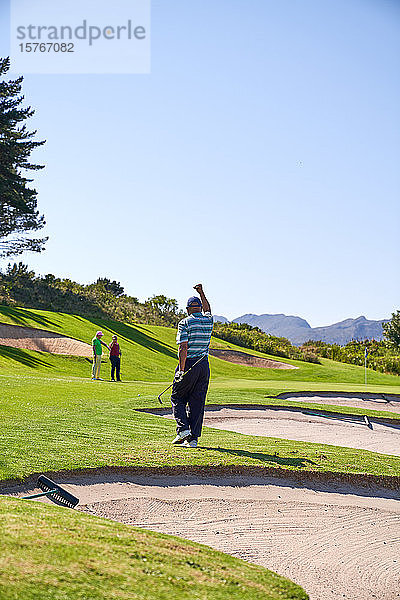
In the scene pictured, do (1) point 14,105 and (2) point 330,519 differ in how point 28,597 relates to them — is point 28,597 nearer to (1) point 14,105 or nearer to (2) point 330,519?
(2) point 330,519

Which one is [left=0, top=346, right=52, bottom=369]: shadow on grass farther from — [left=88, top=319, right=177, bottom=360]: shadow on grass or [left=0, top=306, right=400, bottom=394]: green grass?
[left=88, top=319, right=177, bottom=360]: shadow on grass

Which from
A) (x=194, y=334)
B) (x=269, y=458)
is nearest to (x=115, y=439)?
(x=194, y=334)

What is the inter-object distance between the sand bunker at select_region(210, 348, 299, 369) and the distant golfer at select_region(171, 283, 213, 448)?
2741cm

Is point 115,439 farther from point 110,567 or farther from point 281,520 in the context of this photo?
point 110,567

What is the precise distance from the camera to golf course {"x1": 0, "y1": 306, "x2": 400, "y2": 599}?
2.98 m

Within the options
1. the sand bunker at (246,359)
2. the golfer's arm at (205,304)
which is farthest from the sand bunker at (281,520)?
the sand bunker at (246,359)

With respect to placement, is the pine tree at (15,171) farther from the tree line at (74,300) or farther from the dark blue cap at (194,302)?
the dark blue cap at (194,302)

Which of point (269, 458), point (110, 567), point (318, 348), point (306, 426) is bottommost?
point (306, 426)

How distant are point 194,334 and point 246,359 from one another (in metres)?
28.2

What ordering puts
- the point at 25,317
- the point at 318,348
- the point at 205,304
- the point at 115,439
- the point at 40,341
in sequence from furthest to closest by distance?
the point at 318,348, the point at 25,317, the point at 40,341, the point at 205,304, the point at 115,439

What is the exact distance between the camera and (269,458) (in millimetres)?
7660

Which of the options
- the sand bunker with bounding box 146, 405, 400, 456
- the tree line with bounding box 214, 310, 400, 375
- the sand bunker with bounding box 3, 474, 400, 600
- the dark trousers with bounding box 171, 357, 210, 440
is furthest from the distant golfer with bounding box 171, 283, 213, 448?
the tree line with bounding box 214, 310, 400, 375

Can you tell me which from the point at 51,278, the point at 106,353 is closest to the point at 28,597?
the point at 106,353

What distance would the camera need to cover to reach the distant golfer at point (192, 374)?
818cm
